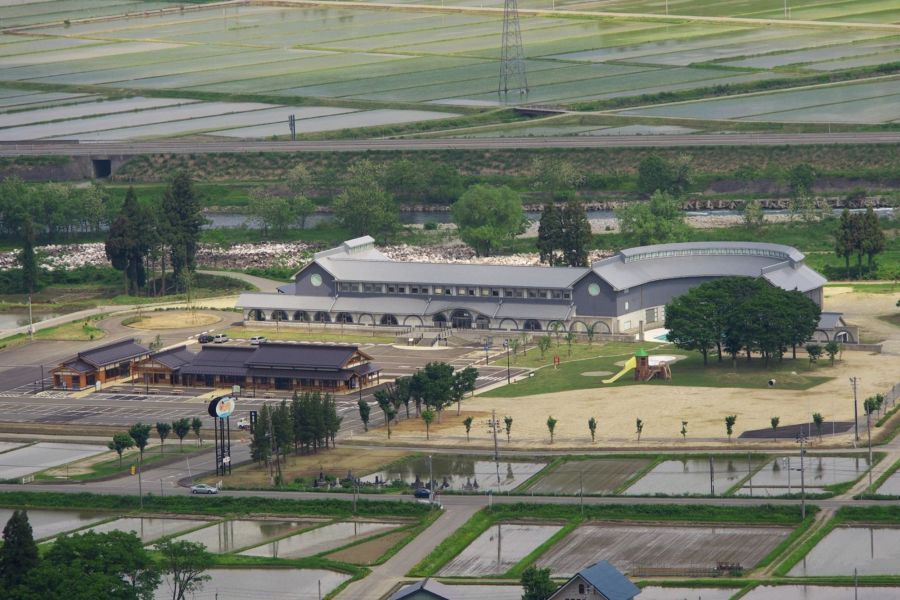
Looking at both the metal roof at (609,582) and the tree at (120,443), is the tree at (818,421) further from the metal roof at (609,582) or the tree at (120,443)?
the tree at (120,443)

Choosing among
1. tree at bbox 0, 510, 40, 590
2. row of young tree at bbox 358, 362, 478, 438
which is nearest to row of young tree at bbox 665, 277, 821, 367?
row of young tree at bbox 358, 362, 478, 438

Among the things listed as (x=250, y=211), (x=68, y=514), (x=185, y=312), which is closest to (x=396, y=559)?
(x=68, y=514)

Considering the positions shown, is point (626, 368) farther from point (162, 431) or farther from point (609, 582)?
point (609, 582)

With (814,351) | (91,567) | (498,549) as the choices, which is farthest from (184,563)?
(814,351)

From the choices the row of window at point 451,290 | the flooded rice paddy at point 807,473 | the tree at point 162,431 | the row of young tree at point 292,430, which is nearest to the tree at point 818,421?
the flooded rice paddy at point 807,473

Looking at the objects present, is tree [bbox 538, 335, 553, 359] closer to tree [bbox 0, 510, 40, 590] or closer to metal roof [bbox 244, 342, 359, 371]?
metal roof [bbox 244, 342, 359, 371]

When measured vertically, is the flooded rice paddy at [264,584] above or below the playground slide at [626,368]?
below
